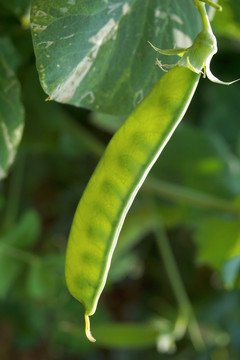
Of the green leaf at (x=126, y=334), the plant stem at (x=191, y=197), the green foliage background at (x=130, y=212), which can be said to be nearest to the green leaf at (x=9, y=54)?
the green foliage background at (x=130, y=212)

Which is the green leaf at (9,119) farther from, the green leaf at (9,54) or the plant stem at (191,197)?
the plant stem at (191,197)

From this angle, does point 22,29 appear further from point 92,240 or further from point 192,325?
point 192,325

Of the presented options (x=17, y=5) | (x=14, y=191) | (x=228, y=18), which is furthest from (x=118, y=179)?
(x=14, y=191)

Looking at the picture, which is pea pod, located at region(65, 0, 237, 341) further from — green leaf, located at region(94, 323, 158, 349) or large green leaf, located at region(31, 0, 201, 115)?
green leaf, located at region(94, 323, 158, 349)

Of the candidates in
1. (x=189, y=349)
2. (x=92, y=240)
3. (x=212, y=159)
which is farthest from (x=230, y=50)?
(x=92, y=240)

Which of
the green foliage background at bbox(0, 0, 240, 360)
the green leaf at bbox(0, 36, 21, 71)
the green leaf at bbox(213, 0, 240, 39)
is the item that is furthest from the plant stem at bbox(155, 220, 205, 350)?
the green leaf at bbox(0, 36, 21, 71)

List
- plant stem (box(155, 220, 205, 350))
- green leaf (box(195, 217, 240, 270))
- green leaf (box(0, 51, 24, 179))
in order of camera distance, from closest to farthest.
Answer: green leaf (box(0, 51, 24, 179)) < green leaf (box(195, 217, 240, 270)) < plant stem (box(155, 220, 205, 350))
